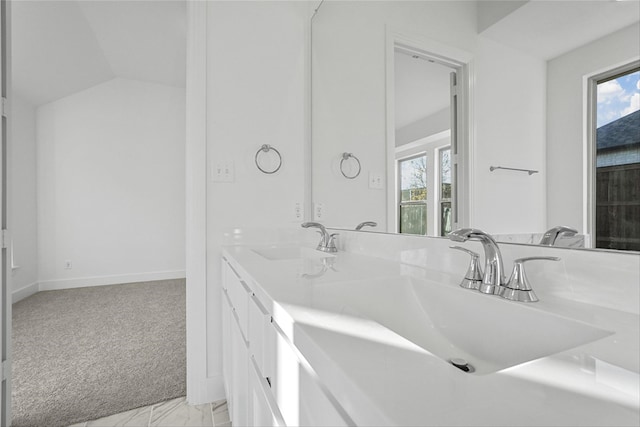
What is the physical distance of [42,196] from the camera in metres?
3.73

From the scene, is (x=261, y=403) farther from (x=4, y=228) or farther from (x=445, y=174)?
(x=4, y=228)

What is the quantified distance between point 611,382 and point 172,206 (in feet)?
15.5

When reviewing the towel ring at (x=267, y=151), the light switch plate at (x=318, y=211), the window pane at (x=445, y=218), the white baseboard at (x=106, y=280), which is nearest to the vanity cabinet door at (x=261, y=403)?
the window pane at (x=445, y=218)

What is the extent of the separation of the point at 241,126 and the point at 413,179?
105 centimetres

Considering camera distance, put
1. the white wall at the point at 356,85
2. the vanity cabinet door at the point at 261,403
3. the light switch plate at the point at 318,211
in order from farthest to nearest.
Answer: the light switch plate at the point at 318,211, the white wall at the point at 356,85, the vanity cabinet door at the point at 261,403

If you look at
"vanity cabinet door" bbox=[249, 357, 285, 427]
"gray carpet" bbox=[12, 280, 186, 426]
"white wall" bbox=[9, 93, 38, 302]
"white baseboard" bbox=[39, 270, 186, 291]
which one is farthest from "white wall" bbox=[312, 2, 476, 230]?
"white wall" bbox=[9, 93, 38, 302]

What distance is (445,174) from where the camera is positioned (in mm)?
957

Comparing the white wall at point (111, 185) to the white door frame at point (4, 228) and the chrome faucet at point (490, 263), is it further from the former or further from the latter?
the chrome faucet at point (490, 263)

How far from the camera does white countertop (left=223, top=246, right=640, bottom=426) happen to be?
0.88ft

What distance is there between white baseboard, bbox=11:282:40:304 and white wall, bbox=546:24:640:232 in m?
4.41

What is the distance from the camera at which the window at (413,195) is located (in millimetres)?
1064

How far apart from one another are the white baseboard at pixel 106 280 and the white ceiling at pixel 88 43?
2116 mm

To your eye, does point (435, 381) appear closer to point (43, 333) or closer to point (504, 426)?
point (504, 426)

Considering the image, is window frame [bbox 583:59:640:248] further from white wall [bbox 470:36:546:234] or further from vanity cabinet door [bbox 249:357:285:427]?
vanity cabinet door [bbox 249:357:285:427]
